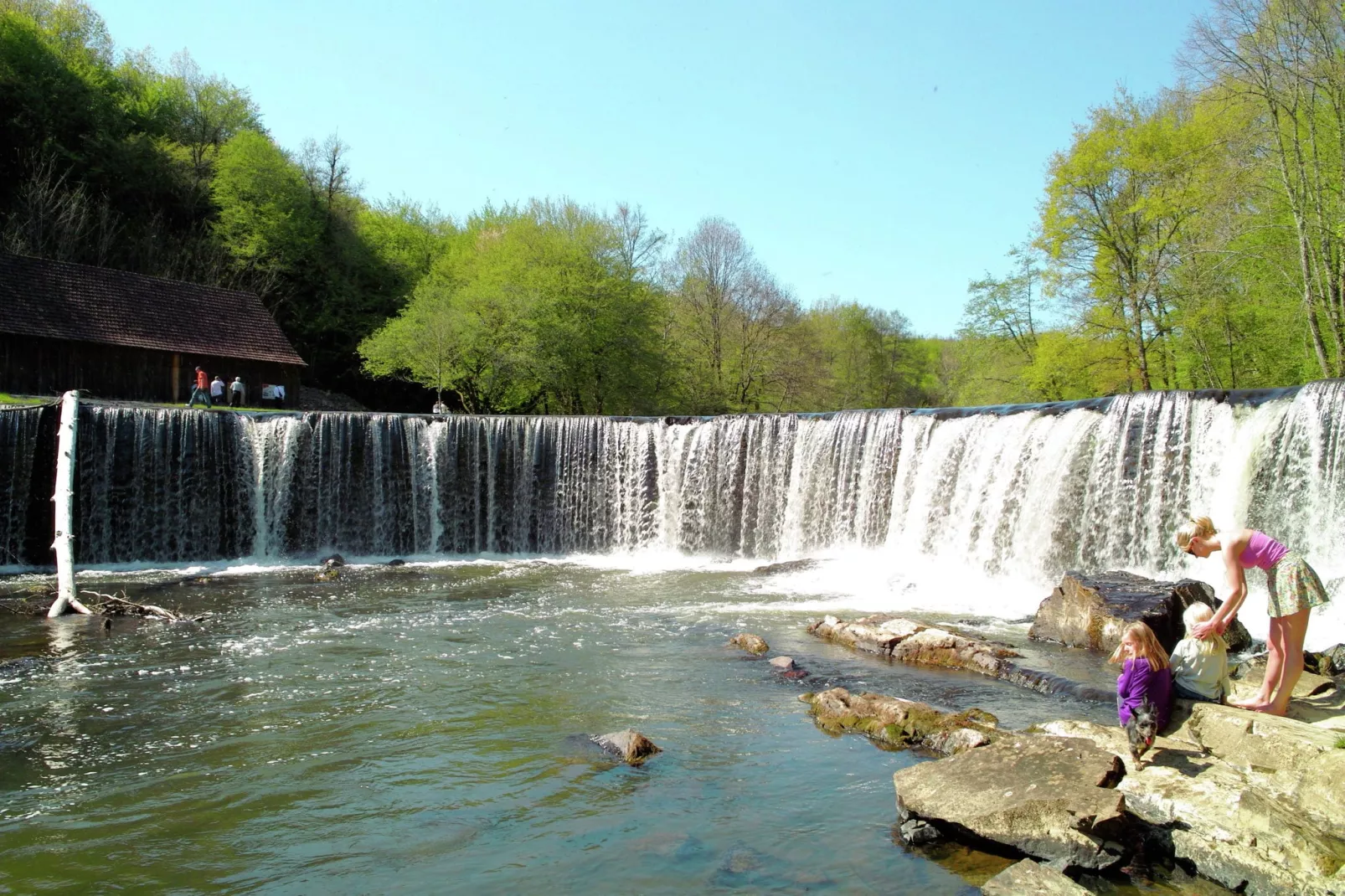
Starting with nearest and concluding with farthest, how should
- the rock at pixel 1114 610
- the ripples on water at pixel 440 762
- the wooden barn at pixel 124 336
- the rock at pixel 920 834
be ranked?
the ripples on water at pixel 440 762
the rock at pixel 920 834
the rock at pixel 1114 610
the wooden barn at pixel 124 336

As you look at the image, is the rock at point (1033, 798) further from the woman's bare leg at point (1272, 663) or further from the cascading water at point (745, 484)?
the cascading water at point (745, 484)

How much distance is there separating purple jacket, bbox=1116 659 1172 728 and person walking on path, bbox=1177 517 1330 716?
0.35 meters

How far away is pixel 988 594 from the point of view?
47.7 feet

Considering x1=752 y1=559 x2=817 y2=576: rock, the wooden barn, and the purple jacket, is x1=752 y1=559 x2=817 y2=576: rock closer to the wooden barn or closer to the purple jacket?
the purple jacket

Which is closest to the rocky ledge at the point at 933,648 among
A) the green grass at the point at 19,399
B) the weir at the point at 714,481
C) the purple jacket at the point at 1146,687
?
the purple jacket at the point at 1146,687

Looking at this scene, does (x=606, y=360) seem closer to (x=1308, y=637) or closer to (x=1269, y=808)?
(x=1308, y=637)

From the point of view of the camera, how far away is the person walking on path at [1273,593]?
5.54 metres

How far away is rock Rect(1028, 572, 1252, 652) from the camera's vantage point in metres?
9.82

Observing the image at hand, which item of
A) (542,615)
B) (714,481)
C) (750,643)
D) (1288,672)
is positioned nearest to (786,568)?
(714,481)

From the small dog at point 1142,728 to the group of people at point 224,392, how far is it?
23.8 meters

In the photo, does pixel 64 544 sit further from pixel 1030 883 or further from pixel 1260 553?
pixel 1260 553

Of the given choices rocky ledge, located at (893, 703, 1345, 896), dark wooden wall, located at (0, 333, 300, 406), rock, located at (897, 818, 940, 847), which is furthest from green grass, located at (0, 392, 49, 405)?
rocky ledge, located at (893, 703, 1345, 896)

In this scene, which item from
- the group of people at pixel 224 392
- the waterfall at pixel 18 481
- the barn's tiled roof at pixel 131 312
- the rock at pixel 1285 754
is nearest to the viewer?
the rock at pixel 1285 754

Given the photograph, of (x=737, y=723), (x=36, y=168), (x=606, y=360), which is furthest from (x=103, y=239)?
(x=737, y=723)
